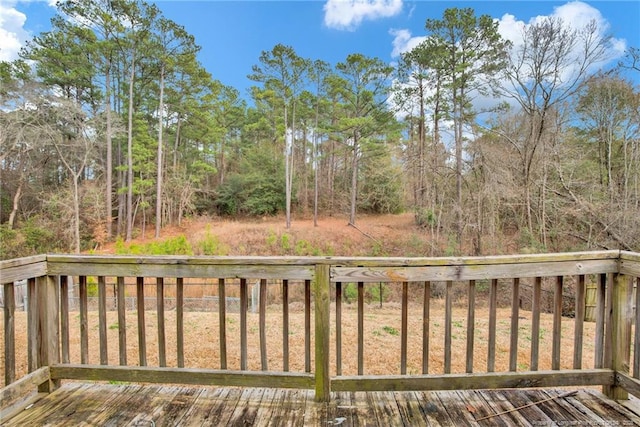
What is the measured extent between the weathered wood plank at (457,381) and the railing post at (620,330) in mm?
73

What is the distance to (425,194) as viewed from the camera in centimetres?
1127

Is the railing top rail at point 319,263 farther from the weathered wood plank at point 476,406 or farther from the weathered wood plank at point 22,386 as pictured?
the weathered wood plank at point 476,406

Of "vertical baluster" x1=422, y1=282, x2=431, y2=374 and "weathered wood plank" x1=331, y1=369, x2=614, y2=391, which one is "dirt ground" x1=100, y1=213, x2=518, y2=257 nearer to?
"weathered wood plank" x1=331, y1=369, x2=614, y2=391

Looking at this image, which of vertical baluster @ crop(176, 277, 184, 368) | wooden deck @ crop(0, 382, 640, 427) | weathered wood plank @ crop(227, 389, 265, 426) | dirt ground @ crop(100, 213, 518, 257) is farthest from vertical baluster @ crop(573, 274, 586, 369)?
dirt ground @ crop(100, 213, 518, 257)

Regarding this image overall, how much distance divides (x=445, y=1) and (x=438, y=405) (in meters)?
11.9

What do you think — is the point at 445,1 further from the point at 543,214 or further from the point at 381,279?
the point at 381,279

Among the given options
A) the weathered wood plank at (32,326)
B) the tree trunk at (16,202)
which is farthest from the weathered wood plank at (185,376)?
the tree trunk at (16,202)

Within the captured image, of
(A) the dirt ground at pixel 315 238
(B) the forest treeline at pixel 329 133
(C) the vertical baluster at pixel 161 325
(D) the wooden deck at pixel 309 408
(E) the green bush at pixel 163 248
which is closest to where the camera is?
(D) the wooden deck at pixel 309 408

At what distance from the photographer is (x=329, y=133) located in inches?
687

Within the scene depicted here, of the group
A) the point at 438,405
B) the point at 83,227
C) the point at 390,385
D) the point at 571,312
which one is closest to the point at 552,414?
the point at 438,405

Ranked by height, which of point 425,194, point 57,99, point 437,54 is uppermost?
point 437,54

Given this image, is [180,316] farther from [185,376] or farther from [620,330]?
[620,330]

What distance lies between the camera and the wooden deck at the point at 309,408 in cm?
158

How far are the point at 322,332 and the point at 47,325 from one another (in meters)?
1.58
